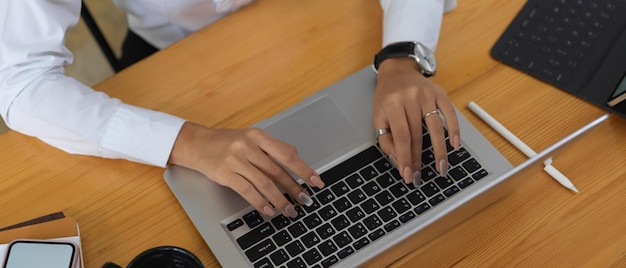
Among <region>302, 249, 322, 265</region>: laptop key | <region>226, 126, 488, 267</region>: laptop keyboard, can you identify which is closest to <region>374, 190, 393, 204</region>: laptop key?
<region>226, 126, 488, 267</region>: laptop keyboard

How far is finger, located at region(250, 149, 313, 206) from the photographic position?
0.83 metres

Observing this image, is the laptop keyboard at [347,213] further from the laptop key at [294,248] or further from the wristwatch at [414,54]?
the wristwatch at [414,54]

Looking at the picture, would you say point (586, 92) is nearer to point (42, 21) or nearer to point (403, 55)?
point (403, 55)

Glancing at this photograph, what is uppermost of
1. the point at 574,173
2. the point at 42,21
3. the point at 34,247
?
the point at 42,21

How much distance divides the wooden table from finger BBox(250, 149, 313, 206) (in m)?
0.09

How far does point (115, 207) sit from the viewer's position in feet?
2.83

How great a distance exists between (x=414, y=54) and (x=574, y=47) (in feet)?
0.76

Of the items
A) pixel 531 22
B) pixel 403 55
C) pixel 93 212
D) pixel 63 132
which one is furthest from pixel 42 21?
pixel 531 22

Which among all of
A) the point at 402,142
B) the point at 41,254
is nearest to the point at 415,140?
the point at 402,142

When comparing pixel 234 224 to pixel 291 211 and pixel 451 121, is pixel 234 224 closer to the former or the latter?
pixel 291 211

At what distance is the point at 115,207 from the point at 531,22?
0.65 metres

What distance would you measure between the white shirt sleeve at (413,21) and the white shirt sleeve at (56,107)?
34 cm

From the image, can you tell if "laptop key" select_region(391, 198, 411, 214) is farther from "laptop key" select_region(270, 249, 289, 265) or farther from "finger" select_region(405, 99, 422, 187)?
"laptop key" select_region(270, 249, 289, 265)

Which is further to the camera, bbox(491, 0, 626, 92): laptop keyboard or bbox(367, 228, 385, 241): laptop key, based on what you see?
bbox(491, 0, 626, 92): laptop keyboard
